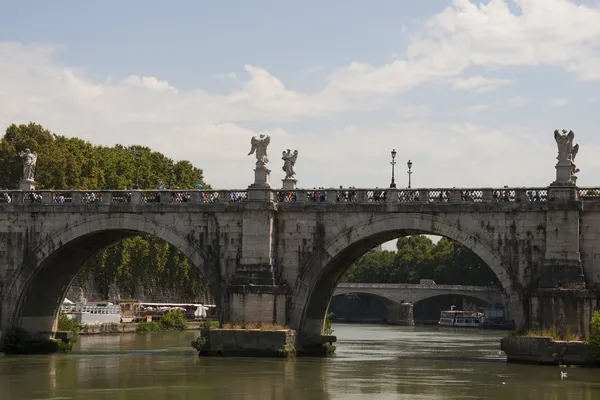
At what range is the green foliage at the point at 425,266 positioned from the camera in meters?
121

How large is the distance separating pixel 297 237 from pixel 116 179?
36743 millimetres

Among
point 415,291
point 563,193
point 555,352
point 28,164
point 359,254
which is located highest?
point 28,164

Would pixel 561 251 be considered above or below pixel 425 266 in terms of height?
below

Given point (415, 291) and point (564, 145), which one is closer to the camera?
point (564, 145)

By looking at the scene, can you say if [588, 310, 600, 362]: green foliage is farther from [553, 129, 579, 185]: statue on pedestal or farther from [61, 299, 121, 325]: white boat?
[61, 299, 121, 325]: white boat

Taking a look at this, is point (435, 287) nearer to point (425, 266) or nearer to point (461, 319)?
point (461, 319)

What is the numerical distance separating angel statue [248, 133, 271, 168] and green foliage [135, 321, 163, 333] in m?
32.5

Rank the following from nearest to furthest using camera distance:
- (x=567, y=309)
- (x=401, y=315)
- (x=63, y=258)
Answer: (x=567, y=309), (x=63, y=258), (x=401, y=315)

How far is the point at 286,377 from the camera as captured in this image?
42781 mm

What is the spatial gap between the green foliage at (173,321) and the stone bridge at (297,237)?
27103mm

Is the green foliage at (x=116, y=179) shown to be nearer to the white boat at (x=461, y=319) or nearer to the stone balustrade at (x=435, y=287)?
the stone balustrade at (x=435, y=287)

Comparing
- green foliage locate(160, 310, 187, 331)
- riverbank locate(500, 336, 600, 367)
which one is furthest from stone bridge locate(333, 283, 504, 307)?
riverbank locate(500, 336, 600, 367)

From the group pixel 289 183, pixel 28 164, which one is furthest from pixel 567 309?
pixel 28 164

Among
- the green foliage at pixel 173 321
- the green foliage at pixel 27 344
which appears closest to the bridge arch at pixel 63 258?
the green foliage at pixel 27 344
